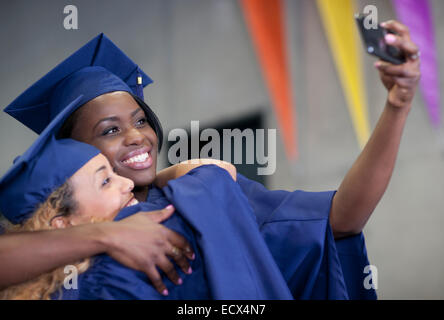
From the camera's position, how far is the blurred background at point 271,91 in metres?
3.29

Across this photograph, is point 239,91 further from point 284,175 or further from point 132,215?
point 132,215

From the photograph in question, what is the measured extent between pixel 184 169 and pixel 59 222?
41cm

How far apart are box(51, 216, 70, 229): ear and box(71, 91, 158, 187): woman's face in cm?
27

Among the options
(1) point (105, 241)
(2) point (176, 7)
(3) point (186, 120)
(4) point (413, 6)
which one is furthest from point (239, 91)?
(1) point (105, 241)

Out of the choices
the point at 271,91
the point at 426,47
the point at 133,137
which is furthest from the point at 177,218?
the point at 271,91

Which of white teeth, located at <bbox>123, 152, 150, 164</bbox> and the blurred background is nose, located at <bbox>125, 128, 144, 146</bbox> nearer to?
white teeth, located at <bbox>123, 152, 150, 164</bbox>

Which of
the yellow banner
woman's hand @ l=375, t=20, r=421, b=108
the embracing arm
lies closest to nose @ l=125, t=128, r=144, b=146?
the embracing arm

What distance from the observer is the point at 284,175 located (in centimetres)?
409

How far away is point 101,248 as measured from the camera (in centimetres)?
127

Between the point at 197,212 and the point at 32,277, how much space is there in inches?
16.5

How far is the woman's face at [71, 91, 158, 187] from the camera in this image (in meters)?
1.69

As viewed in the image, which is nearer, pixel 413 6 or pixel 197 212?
pixel 197 212

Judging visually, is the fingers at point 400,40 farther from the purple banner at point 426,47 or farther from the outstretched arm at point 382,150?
the purple banner at point 426,47

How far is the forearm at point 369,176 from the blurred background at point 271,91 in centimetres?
198
